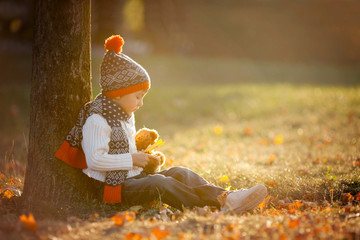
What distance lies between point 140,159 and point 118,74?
0.82 metres

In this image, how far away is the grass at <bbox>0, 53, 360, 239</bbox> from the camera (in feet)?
8.96

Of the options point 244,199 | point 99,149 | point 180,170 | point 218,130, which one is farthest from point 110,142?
point 218,130

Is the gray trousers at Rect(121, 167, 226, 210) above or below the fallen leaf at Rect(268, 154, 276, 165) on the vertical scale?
above

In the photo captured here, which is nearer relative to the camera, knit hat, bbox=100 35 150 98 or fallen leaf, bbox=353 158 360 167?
knit hat, bbox=100 35 150 98

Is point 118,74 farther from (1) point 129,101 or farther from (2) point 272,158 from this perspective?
(2) point 272,158

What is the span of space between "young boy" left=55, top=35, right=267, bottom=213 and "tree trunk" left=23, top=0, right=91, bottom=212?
16 cm

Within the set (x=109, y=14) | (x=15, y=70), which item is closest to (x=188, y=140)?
(x=15, y=70)

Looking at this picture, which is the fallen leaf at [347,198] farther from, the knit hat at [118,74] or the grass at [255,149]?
the knit hat at [118,74]

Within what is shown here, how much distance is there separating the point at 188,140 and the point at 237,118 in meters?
2.70

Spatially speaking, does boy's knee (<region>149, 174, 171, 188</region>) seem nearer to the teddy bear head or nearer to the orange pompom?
the teddy bear head

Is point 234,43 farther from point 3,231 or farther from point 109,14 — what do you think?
point 3,231

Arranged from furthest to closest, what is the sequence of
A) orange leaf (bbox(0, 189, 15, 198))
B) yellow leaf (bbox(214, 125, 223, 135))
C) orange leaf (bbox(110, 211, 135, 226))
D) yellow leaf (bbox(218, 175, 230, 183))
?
yellow leaf (bbox(214, 125, 223, 135)) → yellow leaf (bbox(218, 175, 230, 183)) → orange leaf (bbox(0, 189, 15, 198)) → orange leaf (bbox(110, 211, 135, 226))

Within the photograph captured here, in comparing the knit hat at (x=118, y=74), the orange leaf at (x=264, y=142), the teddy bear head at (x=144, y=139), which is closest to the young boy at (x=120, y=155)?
the knit hat at (x=118, y=74)

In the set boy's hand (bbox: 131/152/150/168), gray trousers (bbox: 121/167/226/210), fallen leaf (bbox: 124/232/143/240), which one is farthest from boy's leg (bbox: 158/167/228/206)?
fallen leaf (bbox: 124/232/143/240)
